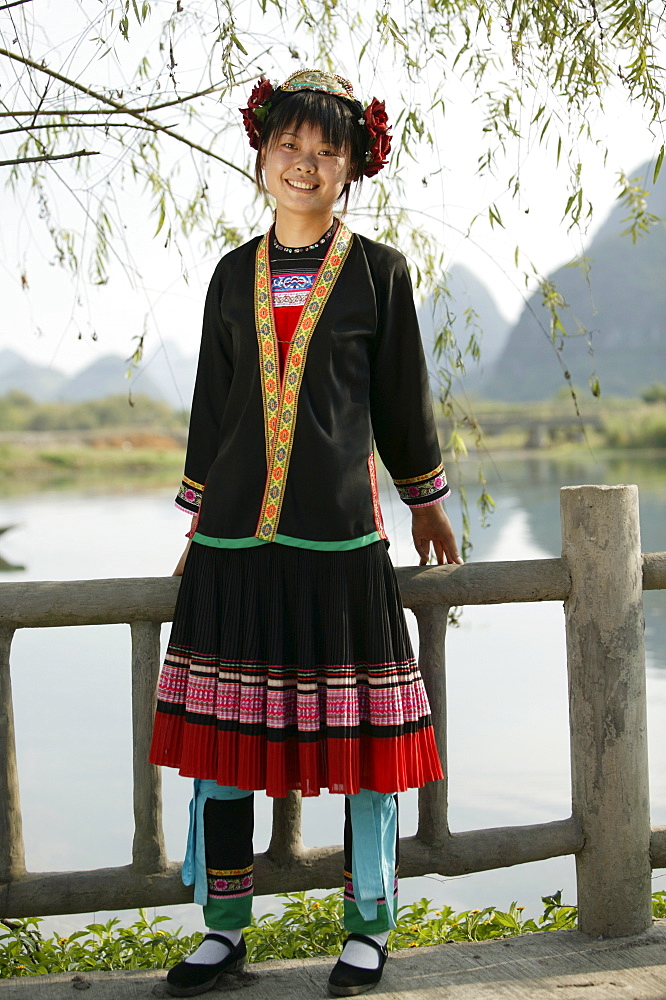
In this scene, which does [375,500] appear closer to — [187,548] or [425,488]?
[425,488]

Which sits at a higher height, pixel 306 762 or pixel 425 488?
pixel 425 488

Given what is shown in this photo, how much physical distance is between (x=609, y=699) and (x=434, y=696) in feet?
1.00

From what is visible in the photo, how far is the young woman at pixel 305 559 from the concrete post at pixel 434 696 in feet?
0.64

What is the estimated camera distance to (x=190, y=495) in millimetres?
1583

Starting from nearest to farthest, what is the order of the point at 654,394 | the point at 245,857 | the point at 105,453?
the point at 245,857 < the point at 105,453 < the point at 654,394

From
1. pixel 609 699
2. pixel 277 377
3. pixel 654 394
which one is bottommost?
pixel 609 699

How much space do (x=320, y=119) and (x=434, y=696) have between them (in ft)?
3.24

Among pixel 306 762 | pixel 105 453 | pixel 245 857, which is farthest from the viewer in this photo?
pixel 105 453

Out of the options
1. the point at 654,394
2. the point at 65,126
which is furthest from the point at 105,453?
the point at 65,126

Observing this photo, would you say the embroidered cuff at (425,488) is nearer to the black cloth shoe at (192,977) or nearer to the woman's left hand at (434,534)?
the woman's left hand at (434,534)

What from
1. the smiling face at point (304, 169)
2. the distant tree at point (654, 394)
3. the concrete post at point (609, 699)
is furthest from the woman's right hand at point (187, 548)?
the distant tree at point (654, 394)

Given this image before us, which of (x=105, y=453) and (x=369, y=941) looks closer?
(x=369, y=941)

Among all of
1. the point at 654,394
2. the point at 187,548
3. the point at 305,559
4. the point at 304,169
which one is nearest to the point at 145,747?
the point at 187,548

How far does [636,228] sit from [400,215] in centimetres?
55
